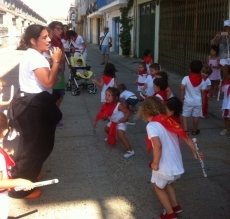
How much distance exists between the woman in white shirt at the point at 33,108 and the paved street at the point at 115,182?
1.22 ft

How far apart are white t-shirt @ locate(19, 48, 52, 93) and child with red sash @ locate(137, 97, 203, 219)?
1.14 m

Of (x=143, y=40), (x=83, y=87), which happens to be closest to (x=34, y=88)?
(x=83, y=87)

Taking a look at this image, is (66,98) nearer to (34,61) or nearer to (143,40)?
(34,61)

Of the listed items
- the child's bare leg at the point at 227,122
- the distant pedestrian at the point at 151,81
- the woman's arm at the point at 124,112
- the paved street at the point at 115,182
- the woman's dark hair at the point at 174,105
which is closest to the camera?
the paved street at the point at 115,182

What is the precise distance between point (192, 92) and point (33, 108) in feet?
9.19

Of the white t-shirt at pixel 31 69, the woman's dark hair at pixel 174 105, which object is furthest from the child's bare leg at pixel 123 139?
the white t-shirt at pixel 31 69

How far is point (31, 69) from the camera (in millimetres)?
3592

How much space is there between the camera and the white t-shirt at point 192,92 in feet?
18.2

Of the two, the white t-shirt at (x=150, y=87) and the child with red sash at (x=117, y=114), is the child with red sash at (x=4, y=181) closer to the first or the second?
the child with red sash at (x=117, y=114)

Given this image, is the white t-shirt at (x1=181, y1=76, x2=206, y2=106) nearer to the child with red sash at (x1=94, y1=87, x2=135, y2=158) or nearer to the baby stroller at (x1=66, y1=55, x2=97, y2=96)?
the child with red sash at (x1=94, y1=87, x2=135, y2=158)

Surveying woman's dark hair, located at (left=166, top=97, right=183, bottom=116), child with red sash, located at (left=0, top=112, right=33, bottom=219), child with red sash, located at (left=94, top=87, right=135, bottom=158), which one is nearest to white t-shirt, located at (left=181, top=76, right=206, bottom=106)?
child with red sash, located at (left=94, top=87, right=135, bottom=158)

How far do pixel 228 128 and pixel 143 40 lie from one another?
12031 mm

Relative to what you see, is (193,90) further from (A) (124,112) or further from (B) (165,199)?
(B) (165,199)

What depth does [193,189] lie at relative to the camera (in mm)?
3934
